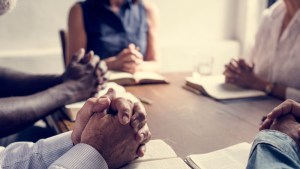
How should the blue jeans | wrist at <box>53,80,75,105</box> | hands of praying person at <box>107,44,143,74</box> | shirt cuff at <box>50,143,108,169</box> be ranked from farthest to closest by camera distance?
hands of praying person at <box>107,44,143,74</box>, wrist at <box>53,80,75,105</box>, shirt cuff at <box>50,143,108,169</box>, the blue jeans

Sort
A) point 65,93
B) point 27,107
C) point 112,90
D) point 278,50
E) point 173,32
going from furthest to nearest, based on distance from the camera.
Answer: point 173,32 < point 278,50 < point 65,93 < point 27,107 < point 112,90

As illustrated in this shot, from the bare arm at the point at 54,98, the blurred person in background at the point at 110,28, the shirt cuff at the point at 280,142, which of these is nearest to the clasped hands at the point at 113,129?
the shirt cuff at the point at 280,142

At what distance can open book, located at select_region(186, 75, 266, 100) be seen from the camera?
1494 mm

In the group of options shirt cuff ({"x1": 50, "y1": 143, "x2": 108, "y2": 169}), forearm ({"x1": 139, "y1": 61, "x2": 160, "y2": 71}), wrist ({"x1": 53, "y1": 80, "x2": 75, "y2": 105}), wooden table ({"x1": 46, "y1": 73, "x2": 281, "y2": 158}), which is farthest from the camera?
forearm ({"x1": 139, "y1": 61, "x2": 160, "y2": 71})

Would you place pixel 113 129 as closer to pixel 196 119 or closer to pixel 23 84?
pixel 196 119

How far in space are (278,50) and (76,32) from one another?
3.48 feet

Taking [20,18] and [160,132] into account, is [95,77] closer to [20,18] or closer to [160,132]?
[160,132]

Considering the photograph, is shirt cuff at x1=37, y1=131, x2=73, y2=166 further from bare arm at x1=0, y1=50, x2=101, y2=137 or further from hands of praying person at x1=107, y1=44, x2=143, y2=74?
hands of praying person at x1=107, y1=44, x2=143, y2=74

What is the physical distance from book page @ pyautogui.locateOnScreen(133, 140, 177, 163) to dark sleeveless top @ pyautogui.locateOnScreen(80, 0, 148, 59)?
1.24m

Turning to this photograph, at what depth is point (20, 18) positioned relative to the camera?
2.56 m

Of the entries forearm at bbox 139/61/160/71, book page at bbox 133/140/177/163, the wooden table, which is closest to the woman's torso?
the wooden table

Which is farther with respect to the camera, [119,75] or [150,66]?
[150,66]

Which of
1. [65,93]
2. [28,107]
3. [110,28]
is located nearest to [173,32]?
[110,28]

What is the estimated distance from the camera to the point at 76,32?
6.97 ft
